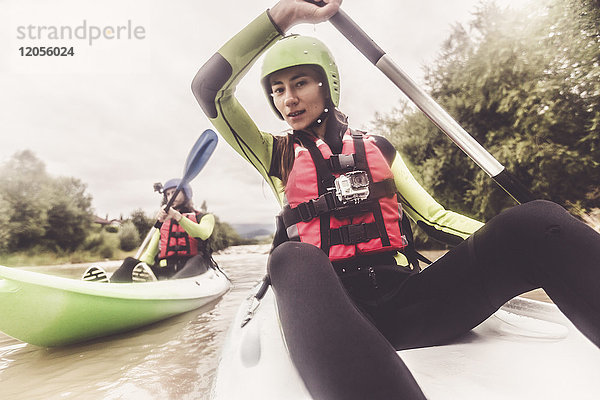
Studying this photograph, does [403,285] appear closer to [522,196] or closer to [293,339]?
[293,339]

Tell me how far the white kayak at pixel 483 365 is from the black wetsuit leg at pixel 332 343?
14cm

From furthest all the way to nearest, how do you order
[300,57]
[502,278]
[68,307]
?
[68,307], [300,57], [502,278]

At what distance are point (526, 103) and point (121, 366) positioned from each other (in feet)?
29.0

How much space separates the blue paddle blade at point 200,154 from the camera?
3557mm

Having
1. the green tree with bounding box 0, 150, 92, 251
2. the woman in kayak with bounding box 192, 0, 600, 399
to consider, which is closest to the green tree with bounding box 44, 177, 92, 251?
the green tree with bounding box 0, 150, 92, 251

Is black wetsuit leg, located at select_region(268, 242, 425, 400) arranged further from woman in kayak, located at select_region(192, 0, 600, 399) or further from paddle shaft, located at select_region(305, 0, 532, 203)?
paddle shaft, located at select_region(305, 0, 532, 203)

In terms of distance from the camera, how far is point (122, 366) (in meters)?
2.10

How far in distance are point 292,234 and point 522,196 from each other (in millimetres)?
716

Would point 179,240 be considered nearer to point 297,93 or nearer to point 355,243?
point 297,93

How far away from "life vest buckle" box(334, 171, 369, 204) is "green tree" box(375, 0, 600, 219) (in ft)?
26.0

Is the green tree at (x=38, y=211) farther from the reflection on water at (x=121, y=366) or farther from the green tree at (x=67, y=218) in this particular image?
the reflection on water at (x=121, y=366)

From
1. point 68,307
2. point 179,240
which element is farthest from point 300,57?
point 179,240

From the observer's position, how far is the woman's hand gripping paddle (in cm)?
356

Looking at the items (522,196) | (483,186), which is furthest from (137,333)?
(483,186)
